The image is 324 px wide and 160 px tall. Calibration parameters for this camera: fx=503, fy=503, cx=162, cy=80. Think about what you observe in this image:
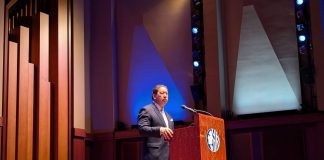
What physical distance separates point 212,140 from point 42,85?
100.0 inches

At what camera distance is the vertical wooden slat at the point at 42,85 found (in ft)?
17.2

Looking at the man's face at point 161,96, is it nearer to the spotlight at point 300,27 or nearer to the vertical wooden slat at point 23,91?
the vertical wooden slat at point 23,91

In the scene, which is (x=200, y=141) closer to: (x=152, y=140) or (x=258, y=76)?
(x=152, y=140)

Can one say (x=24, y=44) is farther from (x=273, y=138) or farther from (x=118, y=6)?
(x=273, y=138)

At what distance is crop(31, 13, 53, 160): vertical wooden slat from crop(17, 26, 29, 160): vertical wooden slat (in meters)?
0.18

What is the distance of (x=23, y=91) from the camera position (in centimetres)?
506

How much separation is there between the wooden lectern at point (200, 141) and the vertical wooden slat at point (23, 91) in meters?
2.03

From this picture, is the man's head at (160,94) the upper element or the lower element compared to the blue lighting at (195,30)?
lower

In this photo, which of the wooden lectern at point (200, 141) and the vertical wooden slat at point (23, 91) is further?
the vertical wooden slat at point (23, 91)

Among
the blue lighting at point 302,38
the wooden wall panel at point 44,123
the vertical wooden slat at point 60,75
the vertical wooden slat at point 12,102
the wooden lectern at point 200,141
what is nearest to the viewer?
the wooden lectern at point 200,141

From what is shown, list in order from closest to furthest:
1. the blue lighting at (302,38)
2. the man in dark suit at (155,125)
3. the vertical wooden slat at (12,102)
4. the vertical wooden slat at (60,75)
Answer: the man in dark suit at (155,125) < the vertical wooden slat at (12,102) < the blue lighting at (302,38) < the vertical wooden slat at (60,75)

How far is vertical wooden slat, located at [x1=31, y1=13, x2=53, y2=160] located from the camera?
5242mm

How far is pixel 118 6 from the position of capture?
21.1 feet

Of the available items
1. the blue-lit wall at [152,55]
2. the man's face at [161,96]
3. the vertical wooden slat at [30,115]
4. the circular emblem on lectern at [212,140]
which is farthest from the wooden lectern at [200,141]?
the blue-lit wall at [152,55]
